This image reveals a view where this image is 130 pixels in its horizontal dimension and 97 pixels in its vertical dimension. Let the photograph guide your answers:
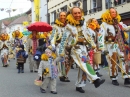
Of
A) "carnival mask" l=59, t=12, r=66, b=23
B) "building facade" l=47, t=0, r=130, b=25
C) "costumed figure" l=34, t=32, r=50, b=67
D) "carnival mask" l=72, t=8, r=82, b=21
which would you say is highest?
"building facade" l=47, t=0, r=130, b=25

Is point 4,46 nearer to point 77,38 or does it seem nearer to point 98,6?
point 77,38

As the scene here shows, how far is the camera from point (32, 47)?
1184 centimetres

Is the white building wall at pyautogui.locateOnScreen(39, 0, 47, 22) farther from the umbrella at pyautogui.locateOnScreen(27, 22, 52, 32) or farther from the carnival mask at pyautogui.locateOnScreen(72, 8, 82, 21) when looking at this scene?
the carnival mask at pyautogui.locateOnScreen(72, 8, 82, 21)

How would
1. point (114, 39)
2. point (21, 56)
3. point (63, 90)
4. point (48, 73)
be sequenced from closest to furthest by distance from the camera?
point (48, 73) → point (63, 90) → point (114, 39) → point (21, 56)

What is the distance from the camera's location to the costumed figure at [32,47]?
37.2 ft

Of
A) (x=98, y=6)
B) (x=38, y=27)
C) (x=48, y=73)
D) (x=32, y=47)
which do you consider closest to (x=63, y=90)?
(x=48, y=73)

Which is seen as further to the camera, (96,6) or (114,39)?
(96,6)

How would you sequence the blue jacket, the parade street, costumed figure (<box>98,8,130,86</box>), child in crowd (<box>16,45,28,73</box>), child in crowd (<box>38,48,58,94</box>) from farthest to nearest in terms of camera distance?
1. the blue jacket
2. child in crowd (<box>16,45,28,73</box>)
3. costumed figure (<box>98,8,130,86</box>)
4. child in crowd (<box>38,48,58,94</box>)
5. the parade street

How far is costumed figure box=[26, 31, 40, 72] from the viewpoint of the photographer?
1134cm

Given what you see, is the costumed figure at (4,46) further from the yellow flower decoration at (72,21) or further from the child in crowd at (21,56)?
the yellow flower decoration at (72,21)

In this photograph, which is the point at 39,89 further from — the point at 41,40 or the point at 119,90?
the point at 41,40

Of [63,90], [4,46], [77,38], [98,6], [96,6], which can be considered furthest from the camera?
[96,6]

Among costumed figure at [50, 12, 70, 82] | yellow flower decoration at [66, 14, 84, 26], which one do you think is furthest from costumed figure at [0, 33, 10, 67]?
yellow flower decoration at [66, 14, 84, 26]

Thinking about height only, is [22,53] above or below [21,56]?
above
